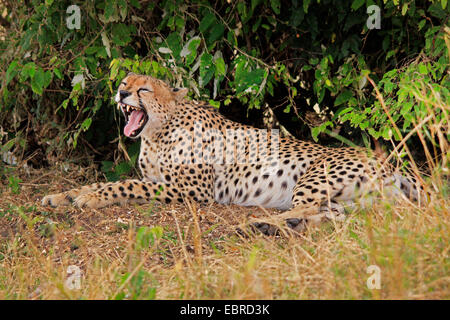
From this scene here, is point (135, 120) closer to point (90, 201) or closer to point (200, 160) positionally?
point (200, 160)

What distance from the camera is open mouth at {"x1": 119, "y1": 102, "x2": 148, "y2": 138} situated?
479 cm

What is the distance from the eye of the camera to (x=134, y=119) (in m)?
4.82

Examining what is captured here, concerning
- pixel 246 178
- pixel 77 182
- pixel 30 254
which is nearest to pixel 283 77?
pixel 246 178

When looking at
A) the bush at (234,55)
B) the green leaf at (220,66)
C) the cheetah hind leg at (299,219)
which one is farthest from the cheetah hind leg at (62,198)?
the cheetah hind leg at (299,219)

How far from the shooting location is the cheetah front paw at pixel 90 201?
4.52 metres

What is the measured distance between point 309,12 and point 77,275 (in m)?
2.97

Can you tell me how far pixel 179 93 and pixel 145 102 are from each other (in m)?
0.33

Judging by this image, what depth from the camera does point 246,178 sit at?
4.88m

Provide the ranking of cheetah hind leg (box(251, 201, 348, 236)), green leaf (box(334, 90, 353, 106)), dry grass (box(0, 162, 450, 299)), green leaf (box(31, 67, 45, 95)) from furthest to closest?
green leaf (box(334, 90, 353, 106))
green leaf (box(31, 67, 45, 95))
cheetah hind leg (box(251, 201, 348, 236))
dry grass (box(0, 162, 450, 299))

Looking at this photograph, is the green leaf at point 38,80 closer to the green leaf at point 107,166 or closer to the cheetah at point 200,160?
the cheetah at point 200,160

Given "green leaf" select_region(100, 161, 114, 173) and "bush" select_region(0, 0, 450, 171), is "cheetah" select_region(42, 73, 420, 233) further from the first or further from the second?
"green leaf" select_region(100, 161, 114, 173)

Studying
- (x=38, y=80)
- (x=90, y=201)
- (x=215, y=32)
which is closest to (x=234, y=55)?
(x=215, y=32)

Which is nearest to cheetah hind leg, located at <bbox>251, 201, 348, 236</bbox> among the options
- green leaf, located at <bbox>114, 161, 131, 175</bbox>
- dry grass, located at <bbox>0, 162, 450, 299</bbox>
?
dry grass, located at <bbox>0, 162, 450, 299</bbox>

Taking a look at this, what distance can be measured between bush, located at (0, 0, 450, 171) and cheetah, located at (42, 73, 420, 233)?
20cm
